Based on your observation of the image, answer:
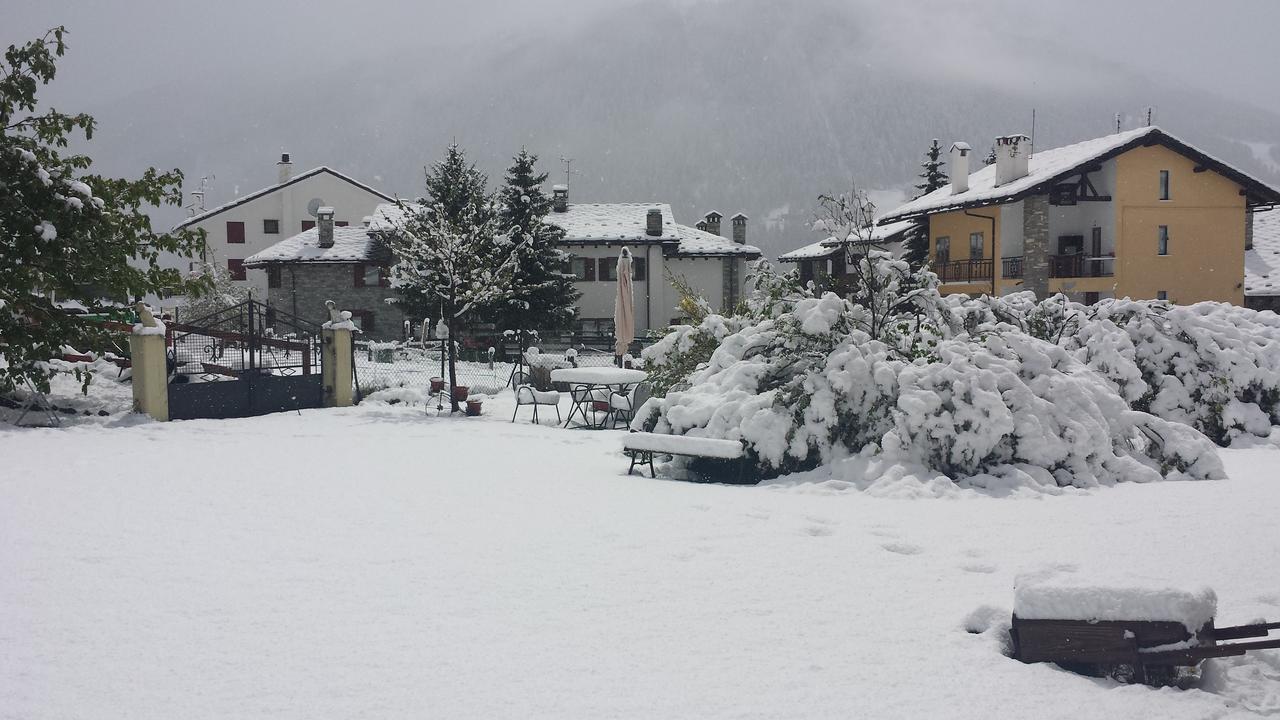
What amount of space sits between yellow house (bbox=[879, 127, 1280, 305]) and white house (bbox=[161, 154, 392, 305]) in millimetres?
33099

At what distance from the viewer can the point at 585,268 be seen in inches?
1563

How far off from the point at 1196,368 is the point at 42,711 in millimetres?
14859

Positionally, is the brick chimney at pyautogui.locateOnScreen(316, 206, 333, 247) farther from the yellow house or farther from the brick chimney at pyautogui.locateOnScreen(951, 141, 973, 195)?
the yellow house

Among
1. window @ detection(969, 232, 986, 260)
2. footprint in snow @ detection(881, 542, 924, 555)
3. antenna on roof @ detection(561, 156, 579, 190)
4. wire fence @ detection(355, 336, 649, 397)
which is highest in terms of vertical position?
antenna on roof @ detection(561, 156, 579, 190)

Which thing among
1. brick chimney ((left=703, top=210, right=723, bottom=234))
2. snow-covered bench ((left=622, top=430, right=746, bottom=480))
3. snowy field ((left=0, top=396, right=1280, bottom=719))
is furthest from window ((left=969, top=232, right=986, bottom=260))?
snow-covered bench ((left=622, top=430, right=746, bottom=480))

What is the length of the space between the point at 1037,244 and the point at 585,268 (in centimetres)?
1863

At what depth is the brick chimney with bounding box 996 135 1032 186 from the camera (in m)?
31.3

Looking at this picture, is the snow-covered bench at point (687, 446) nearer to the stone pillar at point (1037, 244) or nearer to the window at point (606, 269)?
the stone pillar at point (1037, 244)

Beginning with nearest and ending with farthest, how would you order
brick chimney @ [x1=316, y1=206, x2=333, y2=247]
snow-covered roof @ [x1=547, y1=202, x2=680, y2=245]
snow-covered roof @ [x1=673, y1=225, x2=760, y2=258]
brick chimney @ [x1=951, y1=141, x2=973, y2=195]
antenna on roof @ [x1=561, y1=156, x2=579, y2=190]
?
brick chimney @ [x1=951, y1=141, x2=973, y2=195]
snow-covered roof @ [x1=547, y1=202, x2=680, y2=245]
brick chimney @ [x1=316, y1=206, x2=333, y2=247]
snow-covered roof @ [x1=673, y1=225, x2=760, y2=258]
antenna on roof @ [x1=561, y1=156, x2=579, y2=190]

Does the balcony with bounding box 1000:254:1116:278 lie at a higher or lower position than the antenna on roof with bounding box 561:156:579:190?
lower

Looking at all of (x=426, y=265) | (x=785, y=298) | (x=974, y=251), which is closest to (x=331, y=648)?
(x=785, y=298)

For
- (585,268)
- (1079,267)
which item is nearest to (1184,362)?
(1079,267)

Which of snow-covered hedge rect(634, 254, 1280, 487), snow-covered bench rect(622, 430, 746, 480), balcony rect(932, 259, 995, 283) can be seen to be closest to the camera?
snow-covered hedge rect(634, 254, 1280, 487)

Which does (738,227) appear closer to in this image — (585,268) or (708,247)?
(708,247)
